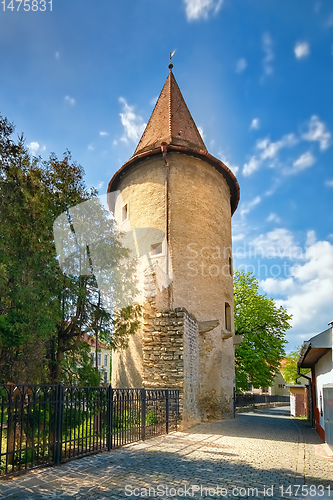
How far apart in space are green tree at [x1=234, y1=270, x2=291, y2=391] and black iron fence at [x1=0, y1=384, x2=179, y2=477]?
15.5m

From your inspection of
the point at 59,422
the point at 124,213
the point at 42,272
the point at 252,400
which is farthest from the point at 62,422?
the point at 252,400

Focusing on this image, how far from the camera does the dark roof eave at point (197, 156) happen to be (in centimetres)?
1634

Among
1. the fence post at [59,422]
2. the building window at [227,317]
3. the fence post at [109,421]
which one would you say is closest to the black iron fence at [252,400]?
the building window at [227,317]

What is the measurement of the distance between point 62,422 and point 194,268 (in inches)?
389

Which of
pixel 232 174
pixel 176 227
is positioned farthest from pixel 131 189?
pixel 232 174

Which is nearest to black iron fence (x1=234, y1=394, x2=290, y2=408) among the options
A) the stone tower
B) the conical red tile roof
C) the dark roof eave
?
the stone tower

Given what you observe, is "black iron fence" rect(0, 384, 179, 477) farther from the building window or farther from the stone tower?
the building window

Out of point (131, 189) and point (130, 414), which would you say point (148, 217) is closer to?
point (131, 189)

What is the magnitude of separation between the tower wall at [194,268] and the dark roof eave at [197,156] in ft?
0.75

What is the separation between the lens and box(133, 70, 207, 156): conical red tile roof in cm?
1742

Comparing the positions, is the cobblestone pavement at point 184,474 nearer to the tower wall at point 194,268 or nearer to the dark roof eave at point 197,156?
the tower wall at point 194,268

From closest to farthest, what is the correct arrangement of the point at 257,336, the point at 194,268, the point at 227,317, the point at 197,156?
the point at 194,268, the point at 197,156, the point at 227,317, the point at 257,336

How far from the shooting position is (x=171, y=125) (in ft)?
59.0

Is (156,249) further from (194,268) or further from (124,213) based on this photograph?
(124,213)
